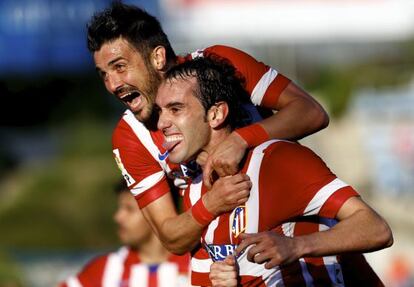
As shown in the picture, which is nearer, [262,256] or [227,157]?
[262,256]

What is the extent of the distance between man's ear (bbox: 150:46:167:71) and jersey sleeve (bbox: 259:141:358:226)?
98 cm

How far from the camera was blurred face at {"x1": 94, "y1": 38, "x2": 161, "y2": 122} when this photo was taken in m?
5.58

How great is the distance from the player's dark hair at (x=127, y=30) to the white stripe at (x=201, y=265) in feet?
3.38

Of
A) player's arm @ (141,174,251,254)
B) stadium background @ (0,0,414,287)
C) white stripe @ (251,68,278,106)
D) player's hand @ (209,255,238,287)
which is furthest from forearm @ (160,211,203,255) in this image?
stadium background @ (0,0,414,287)

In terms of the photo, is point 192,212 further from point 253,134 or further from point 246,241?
point 246,241

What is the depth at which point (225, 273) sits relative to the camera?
485 centimetres

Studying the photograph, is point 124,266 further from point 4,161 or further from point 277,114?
point 4,161

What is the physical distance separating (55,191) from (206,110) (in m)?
19.1

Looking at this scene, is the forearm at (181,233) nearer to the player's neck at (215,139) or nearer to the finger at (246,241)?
the player's neck at (215,139)

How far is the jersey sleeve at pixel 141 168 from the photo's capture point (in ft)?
19.5

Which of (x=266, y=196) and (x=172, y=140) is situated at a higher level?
(x=172, y=140)

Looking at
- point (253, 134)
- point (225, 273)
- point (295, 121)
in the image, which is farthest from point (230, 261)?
point (295, 121)

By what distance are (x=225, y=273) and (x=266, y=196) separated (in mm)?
383

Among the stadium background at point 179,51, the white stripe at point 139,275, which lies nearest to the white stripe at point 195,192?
the white stripe at point 139,275
